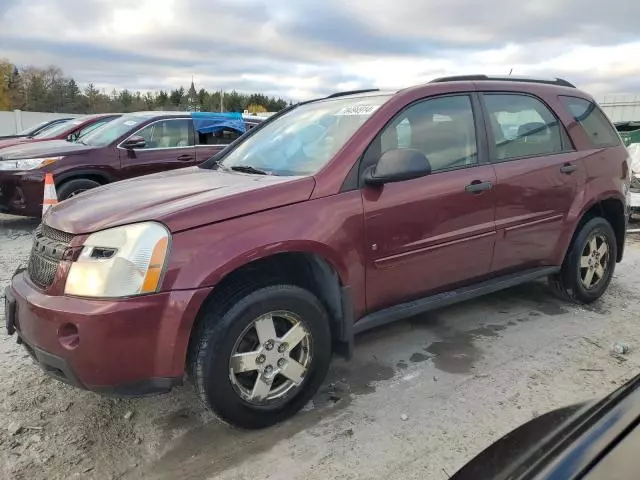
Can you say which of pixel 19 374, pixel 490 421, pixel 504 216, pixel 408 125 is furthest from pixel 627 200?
pixel 19 374

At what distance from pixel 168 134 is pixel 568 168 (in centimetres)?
598

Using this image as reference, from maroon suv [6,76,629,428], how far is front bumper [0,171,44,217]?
4166 millimetres

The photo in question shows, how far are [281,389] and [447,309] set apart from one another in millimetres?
2151

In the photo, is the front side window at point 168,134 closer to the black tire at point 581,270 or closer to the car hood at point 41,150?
the car hood at point 41,150

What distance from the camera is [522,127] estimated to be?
4.07 metres

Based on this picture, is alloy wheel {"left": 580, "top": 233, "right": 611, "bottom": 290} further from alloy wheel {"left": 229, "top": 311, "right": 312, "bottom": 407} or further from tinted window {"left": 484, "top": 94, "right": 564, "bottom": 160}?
alloy wheel {"left": 229, "top": 311, "right": 312, "bottom": 407}

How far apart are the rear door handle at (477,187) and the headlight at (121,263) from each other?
1.99 metres

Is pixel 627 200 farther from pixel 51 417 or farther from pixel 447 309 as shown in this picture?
pixel 51 417

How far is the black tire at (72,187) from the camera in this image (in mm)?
7215

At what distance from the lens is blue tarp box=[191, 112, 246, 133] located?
28.3 feet

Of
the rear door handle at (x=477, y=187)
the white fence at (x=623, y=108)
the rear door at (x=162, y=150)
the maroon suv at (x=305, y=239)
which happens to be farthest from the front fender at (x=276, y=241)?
the white fence at (x=623, y=108)

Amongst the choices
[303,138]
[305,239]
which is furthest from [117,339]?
[303,138]

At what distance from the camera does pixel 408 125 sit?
344 centimetres

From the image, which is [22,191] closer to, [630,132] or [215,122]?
[215,122]
